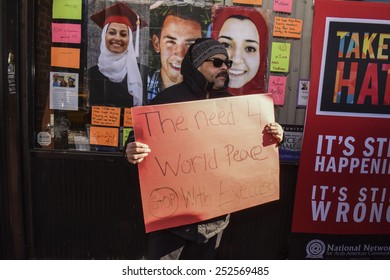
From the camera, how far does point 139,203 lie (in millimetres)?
3043

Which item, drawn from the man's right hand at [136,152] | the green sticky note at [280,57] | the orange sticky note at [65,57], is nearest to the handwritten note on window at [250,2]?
the green sticky note at [280,57]

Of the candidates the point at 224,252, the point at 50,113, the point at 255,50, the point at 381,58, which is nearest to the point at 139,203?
the point at 224,252

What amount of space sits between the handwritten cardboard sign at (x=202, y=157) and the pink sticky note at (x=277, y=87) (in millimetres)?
812

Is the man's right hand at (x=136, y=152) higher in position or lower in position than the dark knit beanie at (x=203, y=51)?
lower

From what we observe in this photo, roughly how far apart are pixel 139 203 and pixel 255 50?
1727 millimetres

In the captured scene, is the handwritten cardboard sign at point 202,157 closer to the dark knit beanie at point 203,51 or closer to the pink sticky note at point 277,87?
the dark knit beanie at point 203,51

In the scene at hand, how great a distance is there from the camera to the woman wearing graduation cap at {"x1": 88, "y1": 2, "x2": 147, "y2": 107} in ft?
9.34

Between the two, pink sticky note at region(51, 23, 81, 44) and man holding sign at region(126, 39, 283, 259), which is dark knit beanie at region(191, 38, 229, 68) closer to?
man holding sign at region(126, 39, 283, 259)

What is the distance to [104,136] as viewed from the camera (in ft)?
9.87

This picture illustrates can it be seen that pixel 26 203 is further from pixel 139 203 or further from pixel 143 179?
pixel 143 179

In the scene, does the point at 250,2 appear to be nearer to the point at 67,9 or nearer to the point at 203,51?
the point at 203,51

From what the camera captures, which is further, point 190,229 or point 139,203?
point 139,203

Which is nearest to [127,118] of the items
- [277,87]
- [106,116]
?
[106,116]

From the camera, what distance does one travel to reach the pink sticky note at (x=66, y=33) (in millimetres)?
2861
